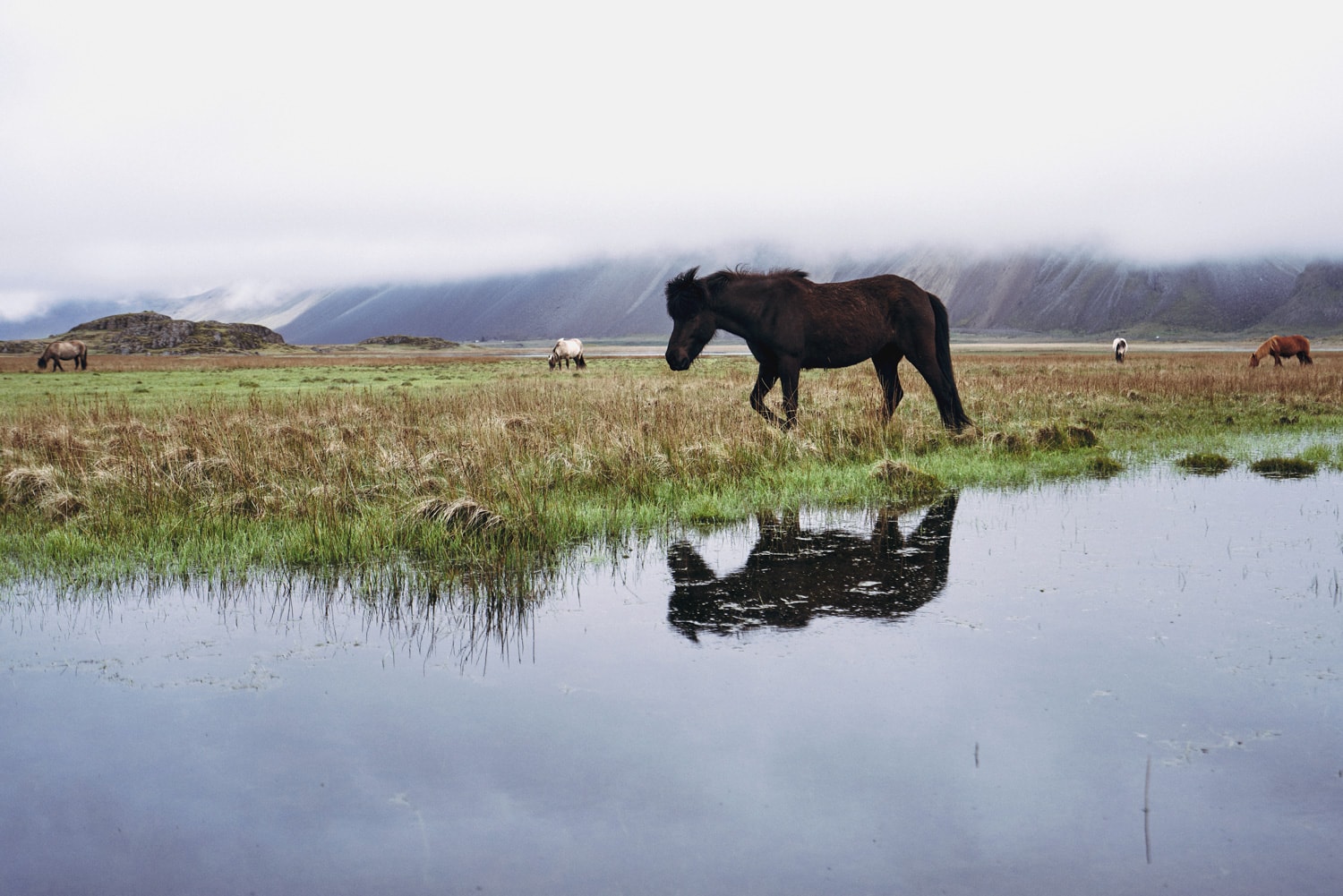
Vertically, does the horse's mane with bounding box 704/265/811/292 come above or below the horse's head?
above

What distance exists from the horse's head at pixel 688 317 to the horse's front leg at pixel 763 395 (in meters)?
0.96

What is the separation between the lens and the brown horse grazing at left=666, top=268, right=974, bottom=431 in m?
12.8

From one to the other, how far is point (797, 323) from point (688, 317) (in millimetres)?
1508

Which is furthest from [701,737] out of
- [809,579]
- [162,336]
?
[162,336]

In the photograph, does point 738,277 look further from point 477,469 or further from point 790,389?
point 477,469

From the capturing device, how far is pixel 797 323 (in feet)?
42.0

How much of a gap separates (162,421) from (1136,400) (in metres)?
18.5

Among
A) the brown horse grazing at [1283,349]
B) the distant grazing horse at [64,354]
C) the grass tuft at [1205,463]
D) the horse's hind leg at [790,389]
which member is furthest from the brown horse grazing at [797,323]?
the distant grazing horse at [64,354]

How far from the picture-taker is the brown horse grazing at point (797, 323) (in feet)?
42.0

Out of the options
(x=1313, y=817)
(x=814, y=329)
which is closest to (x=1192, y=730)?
(x=1313, y=817)

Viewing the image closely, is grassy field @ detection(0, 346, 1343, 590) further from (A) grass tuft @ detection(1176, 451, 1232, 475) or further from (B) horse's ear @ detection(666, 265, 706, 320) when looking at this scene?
(B) horse's ear @ detection(666, 265, 706, 320)

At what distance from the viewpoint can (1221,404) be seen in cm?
1864

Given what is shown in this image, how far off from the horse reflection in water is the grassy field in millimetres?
1147

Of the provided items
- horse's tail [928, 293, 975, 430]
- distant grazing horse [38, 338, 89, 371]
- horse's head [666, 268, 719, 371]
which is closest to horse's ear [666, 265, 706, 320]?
horse's head [666, 268, 719, 371]
